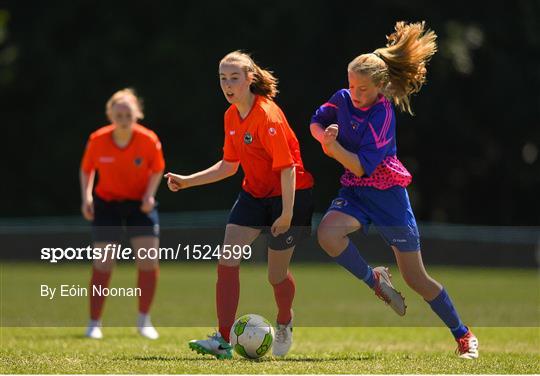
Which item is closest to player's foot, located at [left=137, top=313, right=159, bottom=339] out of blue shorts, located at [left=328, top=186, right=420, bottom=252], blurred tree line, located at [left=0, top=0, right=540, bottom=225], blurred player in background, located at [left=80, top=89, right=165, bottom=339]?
blurred player in background, located at [left=80, top=89, right=165, bottom=339]

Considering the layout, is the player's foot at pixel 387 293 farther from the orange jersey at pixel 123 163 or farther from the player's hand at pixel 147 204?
the orange jersey at pixel 123 163

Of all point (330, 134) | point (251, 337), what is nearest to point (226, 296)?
point (251, 337)

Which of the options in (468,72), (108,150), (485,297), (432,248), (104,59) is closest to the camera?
(108,150)

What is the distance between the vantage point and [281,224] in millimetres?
6918

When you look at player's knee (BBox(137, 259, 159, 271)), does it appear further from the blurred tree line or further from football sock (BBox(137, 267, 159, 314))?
the blurred tree line

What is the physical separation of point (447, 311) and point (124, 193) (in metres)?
3.40

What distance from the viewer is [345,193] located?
288 inches

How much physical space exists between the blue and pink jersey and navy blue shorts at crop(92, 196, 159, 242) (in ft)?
9.01

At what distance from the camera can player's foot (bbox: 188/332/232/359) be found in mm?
7023

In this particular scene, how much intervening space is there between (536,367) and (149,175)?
4148 mm

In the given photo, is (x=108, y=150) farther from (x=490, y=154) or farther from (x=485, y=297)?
(x=490, y=154)

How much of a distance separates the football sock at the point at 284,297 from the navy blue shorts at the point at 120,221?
2286mm

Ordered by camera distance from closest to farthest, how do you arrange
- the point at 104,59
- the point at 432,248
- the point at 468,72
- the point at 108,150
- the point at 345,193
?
1. the point at 345,193
2. the point at 108,150
3. the point at 432,248
4. the point at 468,72
5. the point at 104,59

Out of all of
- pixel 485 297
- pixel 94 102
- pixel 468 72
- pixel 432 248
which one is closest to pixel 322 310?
pixel 485 297
